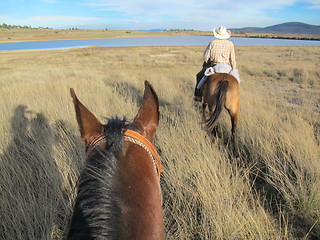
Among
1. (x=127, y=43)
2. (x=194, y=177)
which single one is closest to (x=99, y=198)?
(x=194, y=177)

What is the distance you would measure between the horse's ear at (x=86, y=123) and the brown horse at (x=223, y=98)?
3.35m

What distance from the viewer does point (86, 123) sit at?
3.54ft

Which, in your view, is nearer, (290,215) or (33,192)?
(33,192)

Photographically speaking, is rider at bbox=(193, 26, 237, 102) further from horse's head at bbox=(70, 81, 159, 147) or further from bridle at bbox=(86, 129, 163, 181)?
bridle at bbox=(86, 129, 163, 181)

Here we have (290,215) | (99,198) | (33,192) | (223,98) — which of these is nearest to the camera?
(99,198)

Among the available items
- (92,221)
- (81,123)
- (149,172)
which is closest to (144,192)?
(149,172)

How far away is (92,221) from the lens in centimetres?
73

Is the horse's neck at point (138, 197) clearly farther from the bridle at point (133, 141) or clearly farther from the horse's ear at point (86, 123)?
the horse's ear at point (86, 123)

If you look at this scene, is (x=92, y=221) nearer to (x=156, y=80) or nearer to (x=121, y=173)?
(x=121, y=173)

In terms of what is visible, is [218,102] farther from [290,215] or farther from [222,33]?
[290,215]

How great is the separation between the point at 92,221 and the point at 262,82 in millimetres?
12705

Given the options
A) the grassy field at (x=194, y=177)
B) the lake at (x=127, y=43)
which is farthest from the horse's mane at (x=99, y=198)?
the lake at (x=127, y=43)

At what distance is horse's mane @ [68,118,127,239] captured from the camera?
715 mm

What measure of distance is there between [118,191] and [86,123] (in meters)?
0.44
